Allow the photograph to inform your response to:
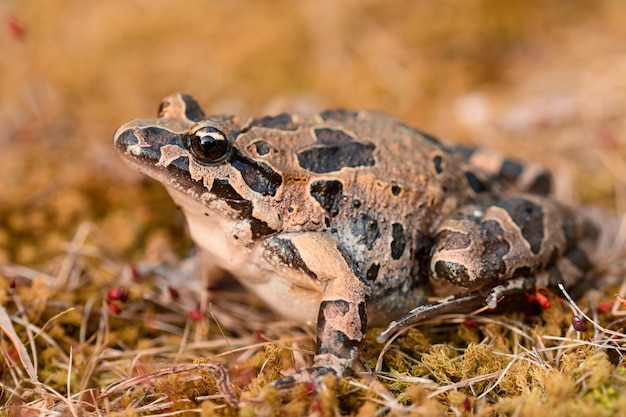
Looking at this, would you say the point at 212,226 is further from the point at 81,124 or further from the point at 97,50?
the point at 97,50

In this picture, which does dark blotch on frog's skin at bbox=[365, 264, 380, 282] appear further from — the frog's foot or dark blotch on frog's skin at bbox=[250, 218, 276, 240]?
dark blotch on frog's skin at bbox=[250, 218, 276, 240]

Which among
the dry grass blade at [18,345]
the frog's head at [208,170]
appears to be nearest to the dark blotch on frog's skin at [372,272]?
the frog's head at [208,170]

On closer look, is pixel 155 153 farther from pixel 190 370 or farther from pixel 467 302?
pixel 467 302

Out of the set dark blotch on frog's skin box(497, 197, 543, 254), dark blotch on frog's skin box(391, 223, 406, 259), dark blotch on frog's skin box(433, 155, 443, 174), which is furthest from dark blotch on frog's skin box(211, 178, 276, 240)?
dark blotch on frog's skin box(497, 197, 543, 254)

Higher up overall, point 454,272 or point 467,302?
point 454,272

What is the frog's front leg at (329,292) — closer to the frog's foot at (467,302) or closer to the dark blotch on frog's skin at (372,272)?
the dark blotch on frog's skin at (372,272)

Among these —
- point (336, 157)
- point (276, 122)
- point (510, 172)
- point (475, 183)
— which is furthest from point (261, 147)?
point (510, 172)

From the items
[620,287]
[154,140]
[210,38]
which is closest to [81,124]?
[210,38]
